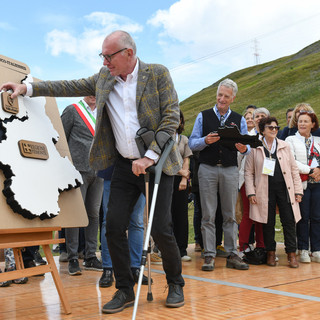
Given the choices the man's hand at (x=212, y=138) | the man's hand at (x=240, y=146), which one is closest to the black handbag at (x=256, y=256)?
the man's hand at (x=240, y=146)

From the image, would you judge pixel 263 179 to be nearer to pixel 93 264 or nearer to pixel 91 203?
pixel 91 203

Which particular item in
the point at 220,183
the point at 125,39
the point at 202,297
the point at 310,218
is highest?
the point at 125,39

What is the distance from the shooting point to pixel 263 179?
18.2ft

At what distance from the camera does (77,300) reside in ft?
12.1

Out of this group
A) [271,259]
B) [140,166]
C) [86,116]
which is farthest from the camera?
[271,259]

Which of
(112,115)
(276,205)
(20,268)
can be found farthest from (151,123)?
(276,205)

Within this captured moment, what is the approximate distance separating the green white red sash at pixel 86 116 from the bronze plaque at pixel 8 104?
179 cm

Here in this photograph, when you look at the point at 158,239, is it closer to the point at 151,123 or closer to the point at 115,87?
the point at 151,123

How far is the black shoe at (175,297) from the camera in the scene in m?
3.41

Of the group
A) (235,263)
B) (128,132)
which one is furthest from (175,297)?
(235,263)

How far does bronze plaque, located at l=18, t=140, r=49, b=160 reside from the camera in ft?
10.8

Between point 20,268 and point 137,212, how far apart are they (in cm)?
154

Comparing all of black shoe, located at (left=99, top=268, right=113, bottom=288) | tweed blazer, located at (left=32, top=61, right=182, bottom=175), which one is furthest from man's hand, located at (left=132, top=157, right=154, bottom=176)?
black shoe, located at (left=99, top=268, right=113, bottom=288)

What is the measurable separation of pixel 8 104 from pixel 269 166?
330cm
